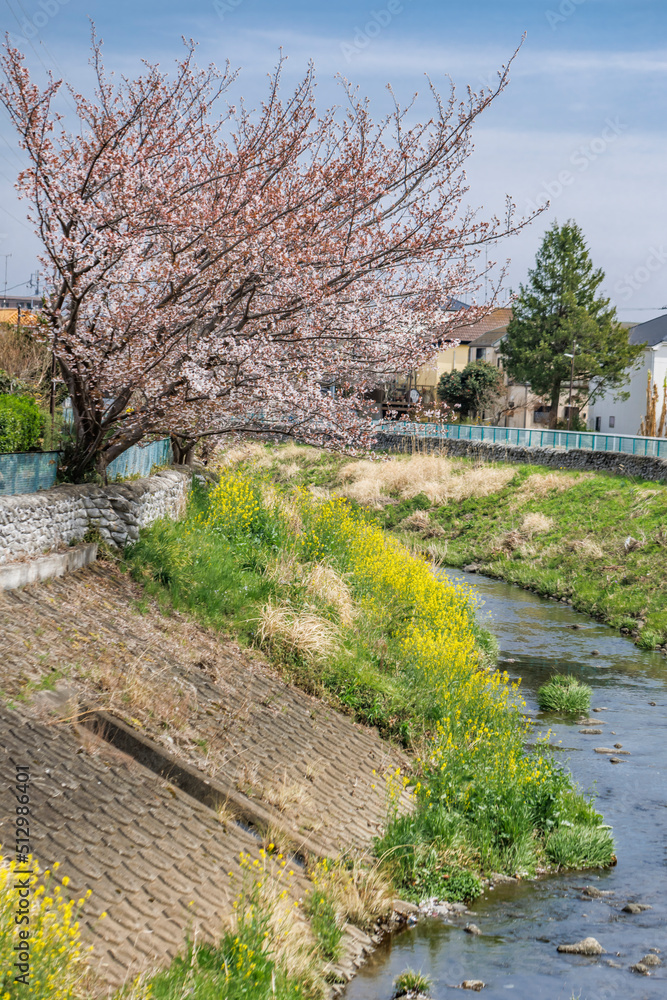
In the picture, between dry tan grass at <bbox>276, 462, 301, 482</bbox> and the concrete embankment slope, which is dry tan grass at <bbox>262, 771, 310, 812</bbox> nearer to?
the concrete embankment slope

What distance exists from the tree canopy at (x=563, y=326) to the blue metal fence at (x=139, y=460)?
138 feet

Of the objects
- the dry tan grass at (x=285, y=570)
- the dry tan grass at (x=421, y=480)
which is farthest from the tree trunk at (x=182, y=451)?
the dry tan grass at (x=421, y=480)

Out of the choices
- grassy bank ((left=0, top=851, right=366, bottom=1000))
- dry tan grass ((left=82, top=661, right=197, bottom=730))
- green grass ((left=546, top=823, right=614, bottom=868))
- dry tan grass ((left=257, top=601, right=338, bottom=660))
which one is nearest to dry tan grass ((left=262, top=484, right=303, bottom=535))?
dry tan grass ((left=257, top=601, right=338, bottom=660))

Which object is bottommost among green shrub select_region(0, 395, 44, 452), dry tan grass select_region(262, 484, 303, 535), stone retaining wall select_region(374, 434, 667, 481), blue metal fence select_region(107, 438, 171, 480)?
dry tan grass select_region(262, 484, 303, 535)

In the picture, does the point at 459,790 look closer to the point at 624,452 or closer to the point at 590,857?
the point at 590,857

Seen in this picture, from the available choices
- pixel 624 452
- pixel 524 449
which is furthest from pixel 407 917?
pixel 524 449

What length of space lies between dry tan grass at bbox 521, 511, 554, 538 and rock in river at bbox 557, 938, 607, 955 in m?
22.6

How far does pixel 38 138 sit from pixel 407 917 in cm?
963

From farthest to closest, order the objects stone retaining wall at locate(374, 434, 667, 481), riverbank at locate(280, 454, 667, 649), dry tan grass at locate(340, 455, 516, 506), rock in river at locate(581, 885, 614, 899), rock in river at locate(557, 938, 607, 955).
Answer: dry tan grass at locate(340, 455, 516, 506)
stone retaining wall at locate(374, 434, 667, 481)
riverbank at locate(280, 454, 667, 649)
rock in river at locate(581, 885, 614, 899)
rock in river at locate(557, 938, 607, 955)

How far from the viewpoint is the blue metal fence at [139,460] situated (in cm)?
1548

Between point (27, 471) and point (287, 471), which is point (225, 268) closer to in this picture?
point (27, 471)

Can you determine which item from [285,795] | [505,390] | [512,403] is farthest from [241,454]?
[505,390]

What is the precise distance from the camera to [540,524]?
100ft

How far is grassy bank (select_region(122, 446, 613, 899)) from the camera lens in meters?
9.57
